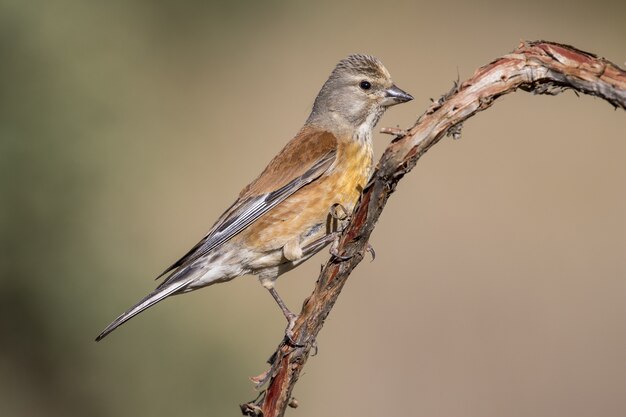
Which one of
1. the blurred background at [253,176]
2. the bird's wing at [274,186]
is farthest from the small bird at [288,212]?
the blurred background at [253,176]

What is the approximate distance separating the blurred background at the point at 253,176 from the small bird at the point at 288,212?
6.28 feet

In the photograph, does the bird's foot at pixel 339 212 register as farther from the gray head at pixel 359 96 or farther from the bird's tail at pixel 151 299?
the bird's tail at pixel 151 299

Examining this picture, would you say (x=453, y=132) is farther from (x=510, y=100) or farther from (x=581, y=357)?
(x=510, y=100)

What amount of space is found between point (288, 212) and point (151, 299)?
0.81m

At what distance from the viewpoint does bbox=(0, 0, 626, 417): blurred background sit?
6.24 m

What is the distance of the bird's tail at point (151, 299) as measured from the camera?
3.88 meters

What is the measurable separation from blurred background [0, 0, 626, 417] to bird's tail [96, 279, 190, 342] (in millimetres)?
1966

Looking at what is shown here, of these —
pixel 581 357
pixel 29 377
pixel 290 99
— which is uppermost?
pixel 290 99

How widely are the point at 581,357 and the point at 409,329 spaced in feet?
4.97

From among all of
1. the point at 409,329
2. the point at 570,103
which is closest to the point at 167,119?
the point at 409,329

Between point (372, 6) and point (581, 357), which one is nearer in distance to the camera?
point (581, 357)

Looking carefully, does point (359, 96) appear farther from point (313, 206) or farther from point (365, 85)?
point (313, 206)

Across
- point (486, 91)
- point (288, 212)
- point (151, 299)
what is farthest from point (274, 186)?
point (486, 91)

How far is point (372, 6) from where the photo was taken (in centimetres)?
977
